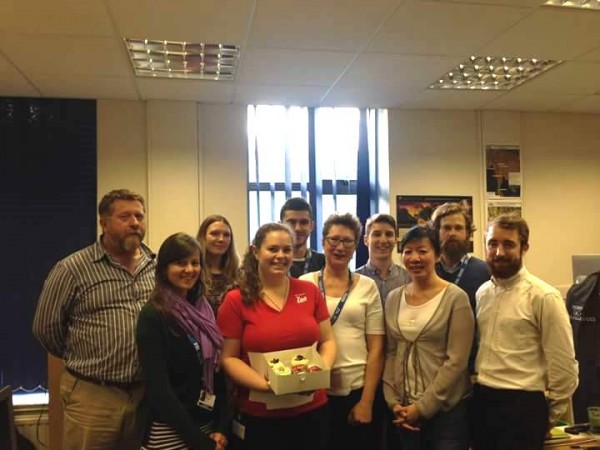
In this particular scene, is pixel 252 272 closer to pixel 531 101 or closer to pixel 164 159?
pixel 164 159

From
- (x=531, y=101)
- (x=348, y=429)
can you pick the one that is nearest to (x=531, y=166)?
(x=531, y=101)

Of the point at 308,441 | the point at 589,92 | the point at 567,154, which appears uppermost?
the point at 589,92

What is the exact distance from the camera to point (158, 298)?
6.13 feet

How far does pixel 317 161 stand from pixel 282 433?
2.75 metres

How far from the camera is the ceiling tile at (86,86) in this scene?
137 inches

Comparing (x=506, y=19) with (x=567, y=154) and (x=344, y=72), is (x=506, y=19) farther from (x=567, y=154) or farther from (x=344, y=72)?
(x=567, y=154)

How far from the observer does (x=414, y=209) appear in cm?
440

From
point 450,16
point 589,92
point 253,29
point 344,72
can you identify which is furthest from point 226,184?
point 589,92

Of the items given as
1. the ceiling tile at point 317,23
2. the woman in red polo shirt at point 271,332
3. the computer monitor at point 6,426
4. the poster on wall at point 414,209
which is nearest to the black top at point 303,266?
the woman in red polo shirt at point 271,332

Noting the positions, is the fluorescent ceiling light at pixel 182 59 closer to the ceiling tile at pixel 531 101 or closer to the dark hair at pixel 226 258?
the dark hair at pixel 226 258

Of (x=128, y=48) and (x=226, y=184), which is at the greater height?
(x=128, y=48)

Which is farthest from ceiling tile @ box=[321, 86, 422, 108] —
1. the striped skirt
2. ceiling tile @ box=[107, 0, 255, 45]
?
the striped skirt

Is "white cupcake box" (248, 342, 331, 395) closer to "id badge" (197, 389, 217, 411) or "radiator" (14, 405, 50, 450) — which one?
"id badge" (197, 389, 217, 411)

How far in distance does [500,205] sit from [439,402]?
2.94 meters
